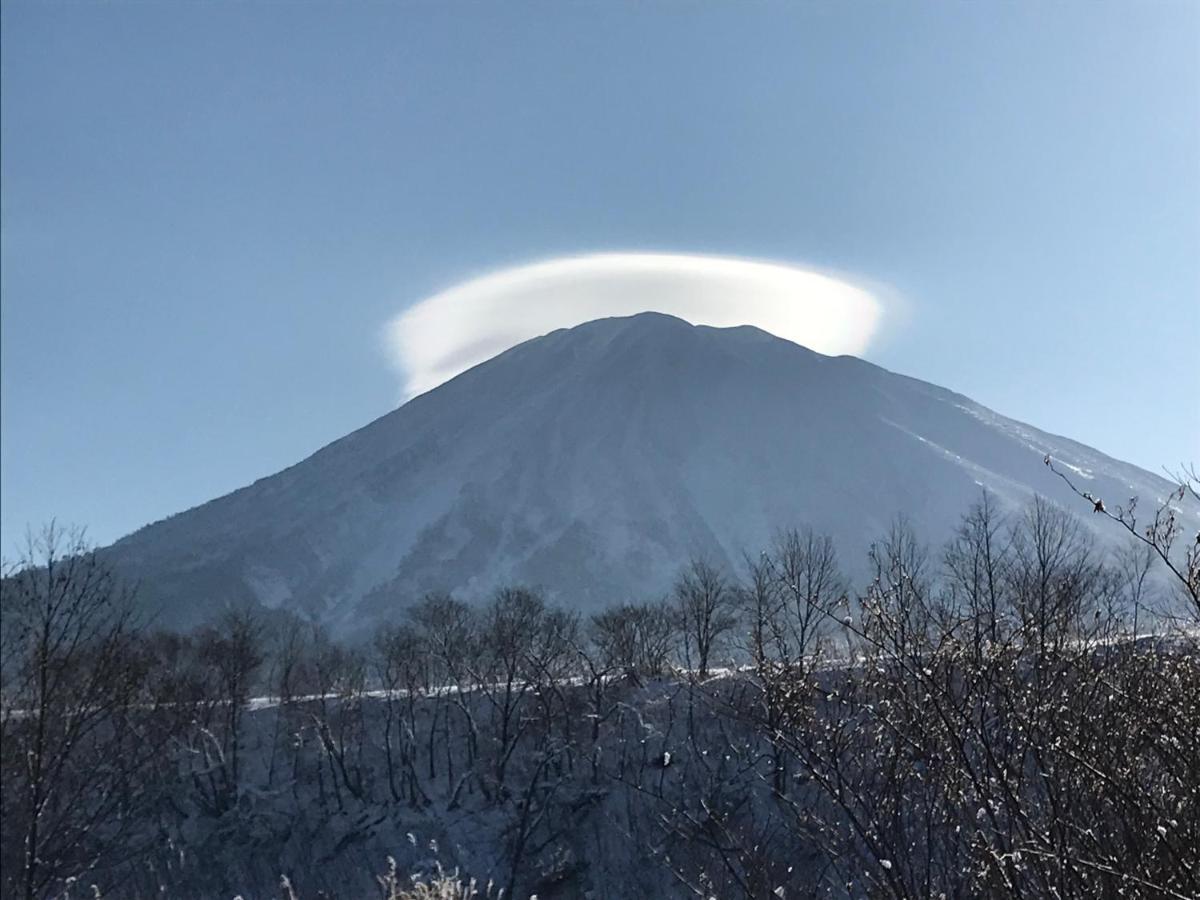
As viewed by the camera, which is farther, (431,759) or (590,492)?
(590,492)

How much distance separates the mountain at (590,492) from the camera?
146125 millimetres

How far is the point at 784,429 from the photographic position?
186 meters

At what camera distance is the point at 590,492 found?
6535 inches

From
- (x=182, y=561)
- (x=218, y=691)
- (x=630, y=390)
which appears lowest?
(x=218, y=691)

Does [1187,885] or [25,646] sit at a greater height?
[25,646]

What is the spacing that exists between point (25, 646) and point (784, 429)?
586 feet

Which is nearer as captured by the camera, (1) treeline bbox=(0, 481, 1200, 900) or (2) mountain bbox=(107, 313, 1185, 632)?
(1) treeline bbox=(0, 481, 1200, 900)

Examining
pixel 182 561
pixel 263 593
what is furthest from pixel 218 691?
pixel 182 561

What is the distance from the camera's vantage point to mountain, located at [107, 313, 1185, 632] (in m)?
146

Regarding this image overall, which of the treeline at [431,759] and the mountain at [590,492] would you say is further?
the mountain at [590,492]

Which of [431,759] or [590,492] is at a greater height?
[590,492]

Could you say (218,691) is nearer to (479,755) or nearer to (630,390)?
(479,755)

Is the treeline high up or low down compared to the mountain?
down

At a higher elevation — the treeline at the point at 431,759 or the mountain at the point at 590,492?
the mountain at the point at 590,492
